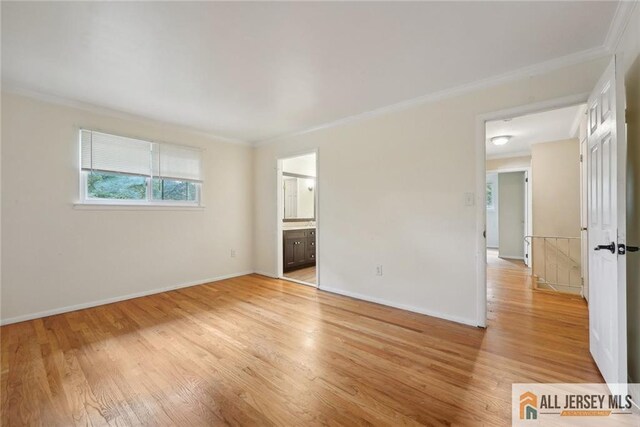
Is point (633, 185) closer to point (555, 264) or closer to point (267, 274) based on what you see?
point (555, 264)

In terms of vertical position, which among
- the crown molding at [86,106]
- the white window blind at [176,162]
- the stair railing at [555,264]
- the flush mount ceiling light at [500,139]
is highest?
the crown molding at [86,106]

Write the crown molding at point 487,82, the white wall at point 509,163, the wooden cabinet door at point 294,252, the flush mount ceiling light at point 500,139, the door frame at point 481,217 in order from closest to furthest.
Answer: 1. the crown molding at point 487,82
2. the door frame at point 481,217
3. the flush mount ceiling light at point 500,139
4. the wooden cabinet door at point 294,252
5. the white wall at point 509,163

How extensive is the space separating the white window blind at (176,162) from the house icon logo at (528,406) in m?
4.57

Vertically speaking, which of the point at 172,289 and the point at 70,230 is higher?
the point at 70,230

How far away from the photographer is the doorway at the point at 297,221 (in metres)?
4.89

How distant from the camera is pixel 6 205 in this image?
2799mm

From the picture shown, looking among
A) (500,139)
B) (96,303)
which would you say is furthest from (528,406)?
(96,303)

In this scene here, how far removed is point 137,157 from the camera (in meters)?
3.73

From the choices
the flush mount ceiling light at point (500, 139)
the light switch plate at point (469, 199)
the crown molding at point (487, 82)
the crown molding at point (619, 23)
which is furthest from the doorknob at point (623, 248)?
the flush mount ceiling light at point (500, 139)

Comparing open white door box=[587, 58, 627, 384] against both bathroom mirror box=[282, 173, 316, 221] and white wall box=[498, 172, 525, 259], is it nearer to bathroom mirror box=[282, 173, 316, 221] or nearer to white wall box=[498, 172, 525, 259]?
bathroom mirror box=[282, 173, 316, 221]

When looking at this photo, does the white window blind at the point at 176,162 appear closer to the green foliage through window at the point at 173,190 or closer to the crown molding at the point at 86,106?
the green foliage through window at the point at 173,190

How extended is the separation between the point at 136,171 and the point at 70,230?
104 cm

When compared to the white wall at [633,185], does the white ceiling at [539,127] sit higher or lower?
higher

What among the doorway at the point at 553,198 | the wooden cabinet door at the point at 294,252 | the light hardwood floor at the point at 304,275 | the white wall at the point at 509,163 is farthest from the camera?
the white wall at the point at 509,163
